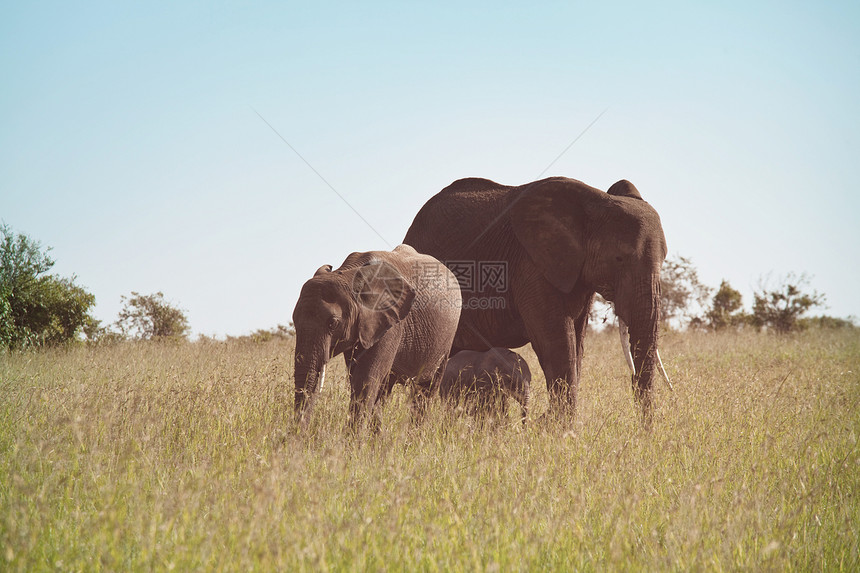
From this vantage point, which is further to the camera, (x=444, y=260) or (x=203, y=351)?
(x=203, y=351)

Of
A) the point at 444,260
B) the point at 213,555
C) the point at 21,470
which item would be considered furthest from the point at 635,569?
the point at 444,260

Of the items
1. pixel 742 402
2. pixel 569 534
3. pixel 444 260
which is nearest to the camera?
pixel 569 534

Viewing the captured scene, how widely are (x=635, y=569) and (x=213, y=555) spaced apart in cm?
223

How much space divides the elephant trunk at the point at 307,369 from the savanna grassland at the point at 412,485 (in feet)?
0.97

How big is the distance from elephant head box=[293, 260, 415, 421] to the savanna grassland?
564mm

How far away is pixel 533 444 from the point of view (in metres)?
6.48

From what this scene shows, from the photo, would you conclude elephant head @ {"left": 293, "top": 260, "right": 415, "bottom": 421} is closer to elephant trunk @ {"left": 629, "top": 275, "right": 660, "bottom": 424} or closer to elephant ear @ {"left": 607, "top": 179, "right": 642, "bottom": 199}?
elephant trunk @ {"left": 629, "top": 275, "right": 660, "bottom": 424}

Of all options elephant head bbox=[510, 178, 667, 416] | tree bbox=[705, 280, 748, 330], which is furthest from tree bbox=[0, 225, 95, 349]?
tree bbox=[705, 280, 748, 330]

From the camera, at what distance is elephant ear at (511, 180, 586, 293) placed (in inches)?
314

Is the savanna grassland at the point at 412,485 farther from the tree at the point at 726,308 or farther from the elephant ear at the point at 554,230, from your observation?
the tree at the point at 726,308

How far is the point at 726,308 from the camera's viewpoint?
2705 cm

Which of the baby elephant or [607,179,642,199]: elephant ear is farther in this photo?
[607,179,642,199]: elephant ear

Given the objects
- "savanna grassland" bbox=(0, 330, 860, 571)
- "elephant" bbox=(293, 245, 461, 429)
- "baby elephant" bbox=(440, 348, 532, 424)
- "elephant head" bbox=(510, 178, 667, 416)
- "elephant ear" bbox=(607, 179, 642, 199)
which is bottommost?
"savanna grassland" bbox=(0, 330, 860, 571)

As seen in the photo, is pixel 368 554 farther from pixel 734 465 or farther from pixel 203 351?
pixel 203 351
